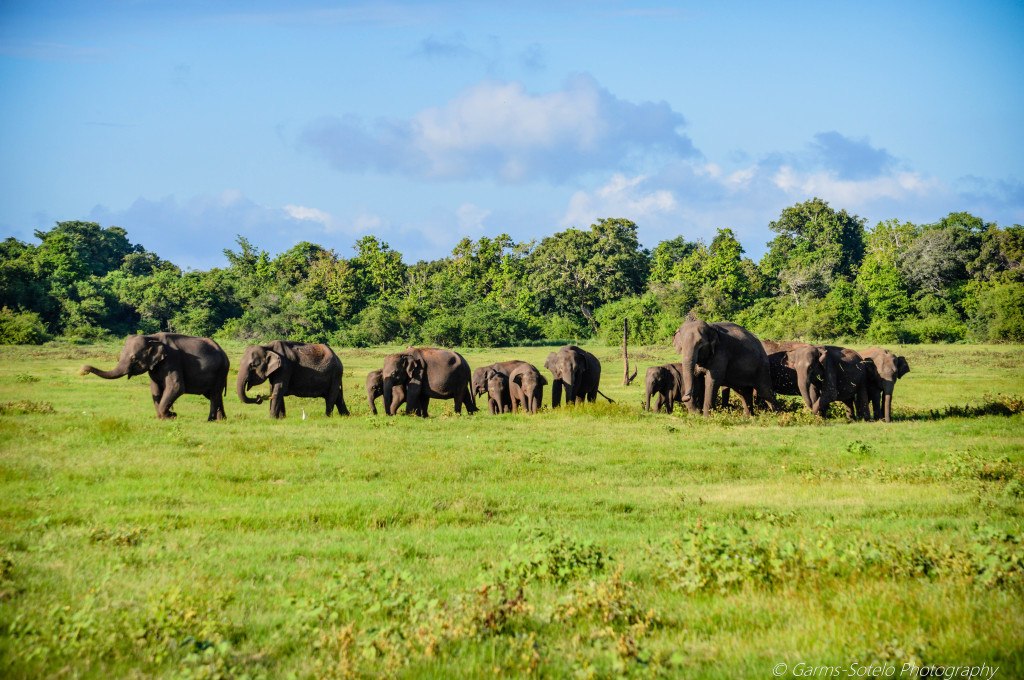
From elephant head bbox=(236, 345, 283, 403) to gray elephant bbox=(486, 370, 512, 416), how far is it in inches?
280

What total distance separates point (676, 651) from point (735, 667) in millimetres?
413

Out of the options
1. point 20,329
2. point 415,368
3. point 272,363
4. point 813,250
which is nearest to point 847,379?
point 415,368

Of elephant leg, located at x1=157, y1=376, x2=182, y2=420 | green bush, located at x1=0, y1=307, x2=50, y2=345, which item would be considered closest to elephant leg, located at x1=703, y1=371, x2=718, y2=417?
elephant leg, located at x1=157, y1=376, x2=182, y2=420

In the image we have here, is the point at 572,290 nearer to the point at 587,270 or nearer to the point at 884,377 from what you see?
the point at 587,270

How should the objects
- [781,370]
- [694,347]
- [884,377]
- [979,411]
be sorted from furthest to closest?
[781,370], [884,377], [694,347], [979,411]

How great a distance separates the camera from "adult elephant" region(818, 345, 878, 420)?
25578 millimetres

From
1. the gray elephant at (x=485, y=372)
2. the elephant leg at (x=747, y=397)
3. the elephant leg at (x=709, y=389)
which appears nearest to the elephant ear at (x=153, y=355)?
the gray elephant at (x=485, y=372)

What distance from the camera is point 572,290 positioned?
8469cm

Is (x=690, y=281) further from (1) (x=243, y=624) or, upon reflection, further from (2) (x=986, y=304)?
(1) (x=243, y=624)

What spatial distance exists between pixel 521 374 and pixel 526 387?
2.92 feet

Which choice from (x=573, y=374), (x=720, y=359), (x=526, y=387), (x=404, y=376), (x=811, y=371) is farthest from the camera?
(x=573, y=374)

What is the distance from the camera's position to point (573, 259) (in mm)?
85250

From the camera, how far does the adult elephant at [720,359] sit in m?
25.9

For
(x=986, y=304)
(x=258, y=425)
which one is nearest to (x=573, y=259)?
(x=986, y=304)
